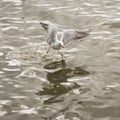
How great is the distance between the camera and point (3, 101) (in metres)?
10.7

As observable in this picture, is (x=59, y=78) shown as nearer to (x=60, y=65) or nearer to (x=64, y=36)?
(x=60, y=65)

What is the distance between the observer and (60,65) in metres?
12.9

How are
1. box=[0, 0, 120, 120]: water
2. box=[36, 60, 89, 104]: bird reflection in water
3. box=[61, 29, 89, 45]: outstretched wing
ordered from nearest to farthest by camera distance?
box=[0, 0, 120, 120]: water < box=[36, 60, 89, 104]: bird reflection in water < box=[61, 29, 89, 45]: outstretched wing

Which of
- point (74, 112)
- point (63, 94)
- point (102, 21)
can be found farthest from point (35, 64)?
point (102, 21)

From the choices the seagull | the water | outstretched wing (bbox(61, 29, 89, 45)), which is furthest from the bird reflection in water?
outstretched wing (bbox(61, 29, 89, 45))

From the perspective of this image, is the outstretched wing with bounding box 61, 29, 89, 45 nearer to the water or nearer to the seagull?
the seagull

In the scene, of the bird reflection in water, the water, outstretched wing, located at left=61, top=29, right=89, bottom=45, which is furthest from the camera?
outstretched wing, located at left=61, top=29, right=89, bottom=45

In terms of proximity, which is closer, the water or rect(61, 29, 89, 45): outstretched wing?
the water

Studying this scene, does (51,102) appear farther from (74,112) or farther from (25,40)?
(25,40)

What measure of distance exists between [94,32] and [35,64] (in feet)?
10.6

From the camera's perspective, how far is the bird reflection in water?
1112cm

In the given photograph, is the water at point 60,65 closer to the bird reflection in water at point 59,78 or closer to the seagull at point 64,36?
the bird reflection in water at point 59,78

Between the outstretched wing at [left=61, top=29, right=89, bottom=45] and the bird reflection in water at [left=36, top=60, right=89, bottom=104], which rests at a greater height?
the outstretched wing at [left=61, top=29, right=89, bottom=45]

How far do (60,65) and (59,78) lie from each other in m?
0.92
